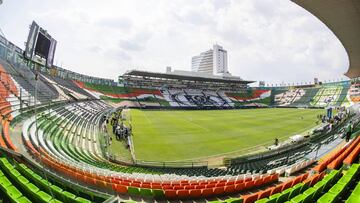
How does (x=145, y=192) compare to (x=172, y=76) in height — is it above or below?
below

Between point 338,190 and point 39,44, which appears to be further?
point 39,44

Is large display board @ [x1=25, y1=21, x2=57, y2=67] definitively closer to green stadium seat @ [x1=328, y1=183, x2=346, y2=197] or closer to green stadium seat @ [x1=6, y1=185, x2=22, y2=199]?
green stadium seat @ [x1=6, y1=185, x2=22, y2=199]

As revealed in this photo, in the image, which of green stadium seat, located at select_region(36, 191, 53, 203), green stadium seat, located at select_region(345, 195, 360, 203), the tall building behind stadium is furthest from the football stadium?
the tall building behind stadium

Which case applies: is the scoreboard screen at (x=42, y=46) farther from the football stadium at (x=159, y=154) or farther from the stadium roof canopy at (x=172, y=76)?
the stadium roof canopy at (x=172, y=76)

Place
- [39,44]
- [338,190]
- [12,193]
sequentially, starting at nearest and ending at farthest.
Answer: [12,193]
[338,190]
[39,44]

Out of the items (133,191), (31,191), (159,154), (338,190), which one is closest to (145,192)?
(133,191)

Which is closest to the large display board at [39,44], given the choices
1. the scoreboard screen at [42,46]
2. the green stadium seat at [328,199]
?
the scoreboard screen at [42,46]

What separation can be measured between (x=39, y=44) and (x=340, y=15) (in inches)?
792

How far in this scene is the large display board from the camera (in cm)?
1744

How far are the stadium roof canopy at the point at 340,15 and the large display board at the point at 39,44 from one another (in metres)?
18.0

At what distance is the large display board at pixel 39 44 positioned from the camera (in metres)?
17.4

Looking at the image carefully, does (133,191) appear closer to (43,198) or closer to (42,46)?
(43,198)

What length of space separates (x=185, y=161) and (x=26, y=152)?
11.9 meters

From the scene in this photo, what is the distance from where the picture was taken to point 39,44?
18641mm
